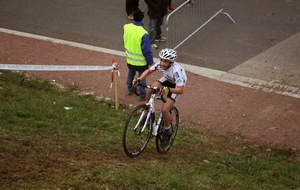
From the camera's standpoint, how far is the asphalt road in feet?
46.0

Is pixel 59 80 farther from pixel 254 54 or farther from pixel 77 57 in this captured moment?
pixel 254 54

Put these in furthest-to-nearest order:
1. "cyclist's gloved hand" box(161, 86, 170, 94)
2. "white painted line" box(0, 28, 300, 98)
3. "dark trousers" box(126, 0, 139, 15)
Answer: "dark trousers" box(126, 0, 139, 15), "white painted line" box(0, 28, 300, 98), "cyclist's gloved hand" box(161, 86, 170, 94)

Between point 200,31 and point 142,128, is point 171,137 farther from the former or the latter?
point 200,31

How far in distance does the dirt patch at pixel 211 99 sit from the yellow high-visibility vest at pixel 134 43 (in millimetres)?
991

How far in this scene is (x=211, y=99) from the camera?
1168 centimetres

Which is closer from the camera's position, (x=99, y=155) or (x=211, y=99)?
(x=99, y=155)

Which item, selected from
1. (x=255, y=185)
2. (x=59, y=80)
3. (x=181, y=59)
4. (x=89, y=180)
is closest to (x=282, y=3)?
(x=181, y=59)

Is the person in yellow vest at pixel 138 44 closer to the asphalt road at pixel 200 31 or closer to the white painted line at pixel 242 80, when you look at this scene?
the white painted line at pixel 242 80

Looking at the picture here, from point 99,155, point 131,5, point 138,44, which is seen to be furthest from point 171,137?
point 131,5

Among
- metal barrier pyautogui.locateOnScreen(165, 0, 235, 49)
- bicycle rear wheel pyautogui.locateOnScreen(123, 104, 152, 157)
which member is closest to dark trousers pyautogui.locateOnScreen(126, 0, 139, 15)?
metal barrier pyautogui.locateOnScreen(165, 0, 235, 49)

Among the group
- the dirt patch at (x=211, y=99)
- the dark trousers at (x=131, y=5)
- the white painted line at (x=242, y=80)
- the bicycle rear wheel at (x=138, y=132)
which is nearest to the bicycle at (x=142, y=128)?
the bicycle rear wheel at (x=138, y=132)

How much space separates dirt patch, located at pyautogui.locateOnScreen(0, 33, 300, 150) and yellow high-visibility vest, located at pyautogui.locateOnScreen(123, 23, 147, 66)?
991mm

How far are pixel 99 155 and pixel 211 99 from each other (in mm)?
3929

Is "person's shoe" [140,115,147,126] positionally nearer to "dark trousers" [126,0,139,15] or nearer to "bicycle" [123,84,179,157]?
"bicycle" [123,84,179,157]
